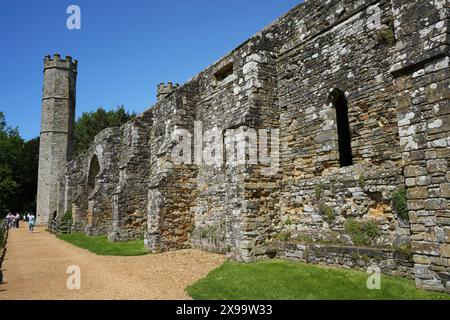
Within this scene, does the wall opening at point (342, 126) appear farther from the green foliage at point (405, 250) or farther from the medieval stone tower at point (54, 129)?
the medieval stone tower at point (54, 129)

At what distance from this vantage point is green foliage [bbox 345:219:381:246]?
22.7ft

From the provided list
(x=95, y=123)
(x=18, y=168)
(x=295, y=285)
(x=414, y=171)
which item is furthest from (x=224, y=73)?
(x=18, y=168)

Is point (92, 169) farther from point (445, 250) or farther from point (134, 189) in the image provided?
point (445, 250)

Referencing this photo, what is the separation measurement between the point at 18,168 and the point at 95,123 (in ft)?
43.4

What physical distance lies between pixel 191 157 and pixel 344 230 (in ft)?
22.6

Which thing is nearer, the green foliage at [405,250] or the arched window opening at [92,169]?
the green foliage at [405,250]

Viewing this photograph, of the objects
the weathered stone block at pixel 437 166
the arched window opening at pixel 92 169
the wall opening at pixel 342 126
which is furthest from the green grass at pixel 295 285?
the arched window opening at pixel 92 169

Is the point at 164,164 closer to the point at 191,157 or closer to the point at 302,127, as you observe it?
the point at 191,157

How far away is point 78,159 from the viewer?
87.8 feet

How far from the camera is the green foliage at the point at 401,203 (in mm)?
6391

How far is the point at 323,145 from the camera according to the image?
8.36 metres

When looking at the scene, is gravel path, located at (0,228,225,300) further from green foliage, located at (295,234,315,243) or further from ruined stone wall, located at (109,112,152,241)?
ruined stone wall, located at (109,112,152,241)

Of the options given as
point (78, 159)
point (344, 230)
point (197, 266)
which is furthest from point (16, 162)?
point (344, 230)

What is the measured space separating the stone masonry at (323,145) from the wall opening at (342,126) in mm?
27
